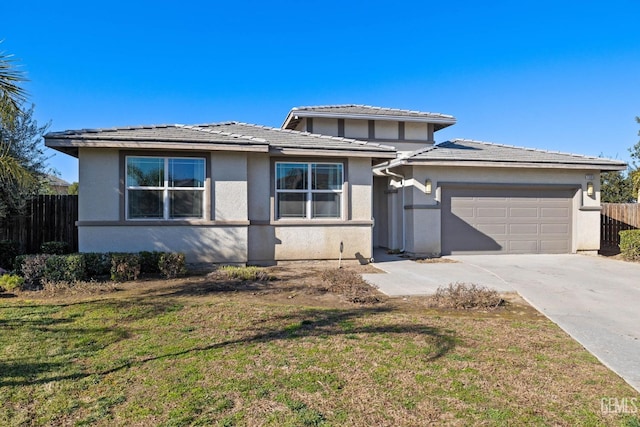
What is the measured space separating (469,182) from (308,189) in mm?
5914

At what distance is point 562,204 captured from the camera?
45.4 ft

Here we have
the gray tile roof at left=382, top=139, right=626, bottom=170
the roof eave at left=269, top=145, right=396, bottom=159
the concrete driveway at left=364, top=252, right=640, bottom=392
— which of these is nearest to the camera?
the concrete driveway at left=364, top=252, right=640, bottom=392

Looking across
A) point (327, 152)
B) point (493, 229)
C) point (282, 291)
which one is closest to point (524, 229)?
point (493, 229)

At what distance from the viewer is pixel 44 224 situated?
12.4m

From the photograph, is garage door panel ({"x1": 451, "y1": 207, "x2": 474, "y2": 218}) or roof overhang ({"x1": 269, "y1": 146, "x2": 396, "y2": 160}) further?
garage door panel ({"x1": 451, "y1": 207, "x2": 474, "y2": 218})

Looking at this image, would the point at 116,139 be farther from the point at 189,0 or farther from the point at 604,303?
the point at 604,303

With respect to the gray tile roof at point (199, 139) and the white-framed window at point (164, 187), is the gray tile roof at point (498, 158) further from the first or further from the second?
the white-framed window at point (164, 187)

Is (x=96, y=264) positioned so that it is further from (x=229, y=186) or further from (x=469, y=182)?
(x=469, y=182)

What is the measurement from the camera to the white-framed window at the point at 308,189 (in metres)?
11.1

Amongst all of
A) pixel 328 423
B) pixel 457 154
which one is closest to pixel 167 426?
pixel 328 423

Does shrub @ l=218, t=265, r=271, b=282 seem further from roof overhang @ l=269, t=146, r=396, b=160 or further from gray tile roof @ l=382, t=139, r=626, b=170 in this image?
gray tile roof @ l=382, t=139, r=626, b=170

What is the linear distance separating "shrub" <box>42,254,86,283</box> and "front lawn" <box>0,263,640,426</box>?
4.32 ft

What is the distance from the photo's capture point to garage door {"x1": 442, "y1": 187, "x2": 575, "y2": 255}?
1323cm

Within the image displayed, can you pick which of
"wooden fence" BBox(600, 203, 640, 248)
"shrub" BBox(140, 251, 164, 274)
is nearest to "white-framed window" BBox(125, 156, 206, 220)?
"shrub" BBox(140, 251, 164, 274)
